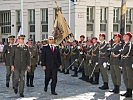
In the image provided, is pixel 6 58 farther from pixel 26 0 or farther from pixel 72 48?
pixel 26 0

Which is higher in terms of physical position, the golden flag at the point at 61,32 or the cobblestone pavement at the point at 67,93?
the golden flag at the point at 61,32

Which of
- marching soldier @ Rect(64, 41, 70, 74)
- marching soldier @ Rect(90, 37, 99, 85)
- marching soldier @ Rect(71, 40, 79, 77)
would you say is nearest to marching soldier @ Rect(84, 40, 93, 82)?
marching soldier @ Rect(90, 37, 99, 85)

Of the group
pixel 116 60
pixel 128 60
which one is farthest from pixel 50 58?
pixel 128 60

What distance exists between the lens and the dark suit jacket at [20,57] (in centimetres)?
1113

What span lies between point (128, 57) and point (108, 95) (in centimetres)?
144

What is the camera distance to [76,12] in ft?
129

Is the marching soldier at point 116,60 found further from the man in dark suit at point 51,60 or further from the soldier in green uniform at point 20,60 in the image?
the soldier in green uniform at point 20,60

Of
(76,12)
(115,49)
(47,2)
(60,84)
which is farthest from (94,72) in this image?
(47,2)

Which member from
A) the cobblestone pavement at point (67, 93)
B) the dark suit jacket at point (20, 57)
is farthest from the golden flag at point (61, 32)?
the dark suit jacket at point (20, 57)

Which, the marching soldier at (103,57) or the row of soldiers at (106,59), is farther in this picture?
the marching soldier at (103,57)

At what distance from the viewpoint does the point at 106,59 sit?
12.8 m

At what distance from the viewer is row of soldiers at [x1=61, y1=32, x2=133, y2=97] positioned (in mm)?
11016

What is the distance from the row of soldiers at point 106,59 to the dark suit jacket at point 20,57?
298 cm

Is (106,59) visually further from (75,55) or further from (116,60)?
(75,55)
